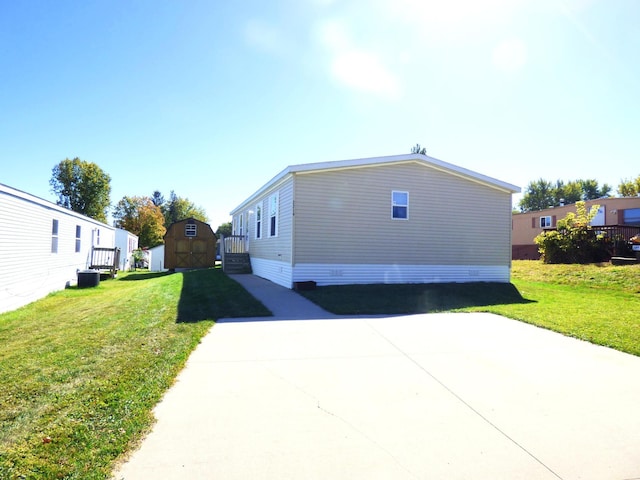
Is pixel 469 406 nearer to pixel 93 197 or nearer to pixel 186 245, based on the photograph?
pixel 186 245

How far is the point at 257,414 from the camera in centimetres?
309

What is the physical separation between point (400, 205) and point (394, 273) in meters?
2.21

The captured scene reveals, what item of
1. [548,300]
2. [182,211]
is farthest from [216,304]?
[182,211]

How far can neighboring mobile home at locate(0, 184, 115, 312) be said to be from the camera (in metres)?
9.04

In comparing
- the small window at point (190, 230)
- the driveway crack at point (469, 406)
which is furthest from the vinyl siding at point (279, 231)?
the small window at point (190, 230)

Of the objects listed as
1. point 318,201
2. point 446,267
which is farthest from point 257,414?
point 446,267

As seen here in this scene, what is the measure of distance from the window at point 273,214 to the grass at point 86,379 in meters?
5.32

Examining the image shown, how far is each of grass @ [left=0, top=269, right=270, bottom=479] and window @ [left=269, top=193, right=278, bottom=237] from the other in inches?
209

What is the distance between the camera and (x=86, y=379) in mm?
3732

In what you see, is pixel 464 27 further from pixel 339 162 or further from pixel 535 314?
pixel 535 314

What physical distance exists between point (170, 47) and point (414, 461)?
11.3 m

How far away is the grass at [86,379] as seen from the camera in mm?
2410

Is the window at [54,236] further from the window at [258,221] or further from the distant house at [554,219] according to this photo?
the distant house at [554,219]

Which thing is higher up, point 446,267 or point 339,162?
point 339,162
